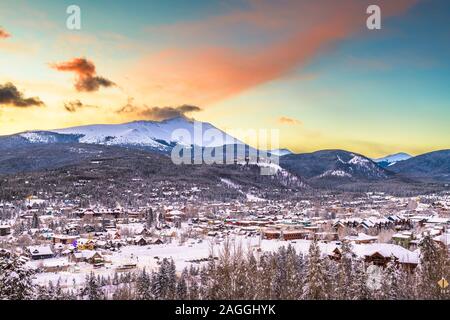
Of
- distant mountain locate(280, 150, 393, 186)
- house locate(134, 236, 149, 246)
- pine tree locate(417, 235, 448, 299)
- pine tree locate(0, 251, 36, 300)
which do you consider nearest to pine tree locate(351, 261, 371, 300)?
pine tree locate(417, 235, 448, 299)

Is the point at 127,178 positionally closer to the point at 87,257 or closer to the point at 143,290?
the point at 87,257

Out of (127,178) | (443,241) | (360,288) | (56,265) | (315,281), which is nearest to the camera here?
(360,288)

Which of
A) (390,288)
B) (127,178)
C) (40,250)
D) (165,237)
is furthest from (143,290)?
(127,178)

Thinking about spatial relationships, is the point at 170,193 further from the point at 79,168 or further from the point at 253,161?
the point at 253,161

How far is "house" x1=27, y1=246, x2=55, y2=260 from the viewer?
32.5 metres

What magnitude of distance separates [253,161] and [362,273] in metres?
142

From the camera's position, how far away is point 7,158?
151m

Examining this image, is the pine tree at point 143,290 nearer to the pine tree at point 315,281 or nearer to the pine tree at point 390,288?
the pine tree at point 315,281

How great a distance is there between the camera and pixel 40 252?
3319 centimetres

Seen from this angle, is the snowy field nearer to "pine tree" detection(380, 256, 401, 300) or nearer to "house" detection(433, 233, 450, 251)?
"house" detection(433, 233, 450, 251)

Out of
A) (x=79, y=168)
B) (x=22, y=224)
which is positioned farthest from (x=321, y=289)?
(x=79, y=168)

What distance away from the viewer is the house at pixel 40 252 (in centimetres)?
3253

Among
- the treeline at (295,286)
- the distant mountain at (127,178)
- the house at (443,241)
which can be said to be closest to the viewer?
the treeline at (295,286)

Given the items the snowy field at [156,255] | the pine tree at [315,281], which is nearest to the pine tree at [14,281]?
the pine tree at [315,281]
